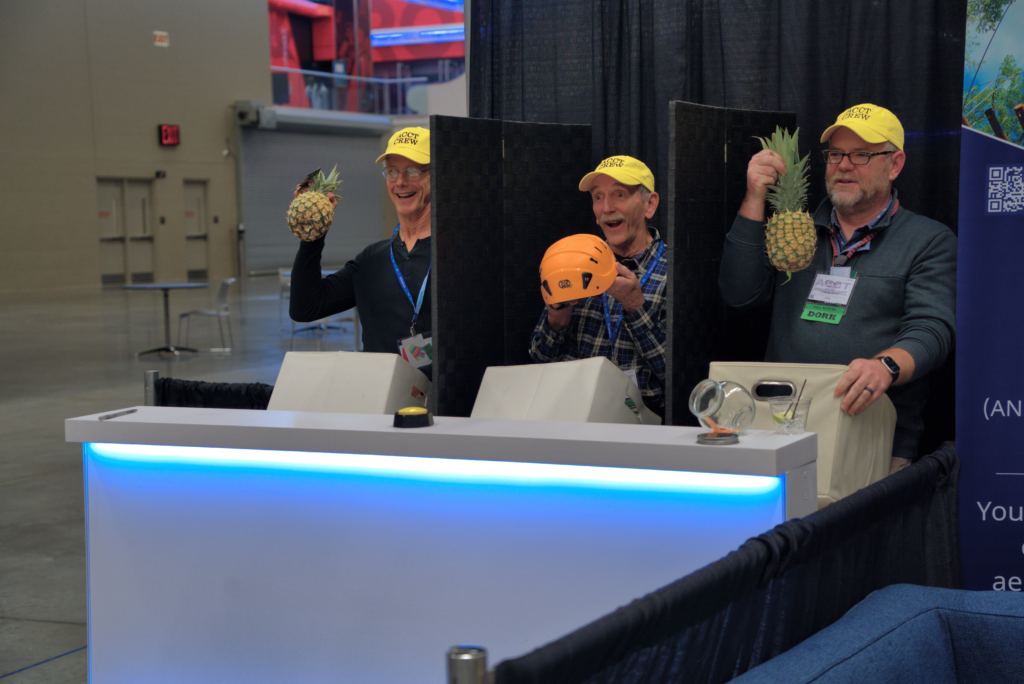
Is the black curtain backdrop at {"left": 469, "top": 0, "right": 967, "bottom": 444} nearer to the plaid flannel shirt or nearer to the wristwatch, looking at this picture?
the plaid flannel shirt

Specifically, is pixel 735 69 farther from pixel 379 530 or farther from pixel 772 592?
pixel 772 592

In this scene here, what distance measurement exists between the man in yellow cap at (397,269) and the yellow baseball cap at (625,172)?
542 millimetres

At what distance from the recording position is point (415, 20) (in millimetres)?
27422

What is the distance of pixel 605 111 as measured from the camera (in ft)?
11.9

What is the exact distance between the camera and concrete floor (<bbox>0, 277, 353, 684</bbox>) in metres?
3.56

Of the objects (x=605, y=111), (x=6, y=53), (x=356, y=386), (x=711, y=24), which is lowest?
(x=356, y=386)

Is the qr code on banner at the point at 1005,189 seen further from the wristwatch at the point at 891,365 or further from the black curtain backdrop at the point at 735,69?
the black curtain backdrop at the point at 735,69

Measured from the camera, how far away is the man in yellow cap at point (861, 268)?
8.25 feet

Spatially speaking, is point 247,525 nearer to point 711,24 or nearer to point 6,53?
point 711,24

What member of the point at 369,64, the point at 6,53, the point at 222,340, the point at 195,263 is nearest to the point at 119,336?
the point at 222,340

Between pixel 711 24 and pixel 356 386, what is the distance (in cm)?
179

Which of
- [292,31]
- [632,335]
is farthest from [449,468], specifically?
[292,31]

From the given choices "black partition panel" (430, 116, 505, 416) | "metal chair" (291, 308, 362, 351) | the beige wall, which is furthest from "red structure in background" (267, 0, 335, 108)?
"black partition panel" (430, 116, 505, 416)

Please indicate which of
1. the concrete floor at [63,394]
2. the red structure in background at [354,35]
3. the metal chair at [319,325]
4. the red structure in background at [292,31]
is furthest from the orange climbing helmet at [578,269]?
the red structure in background at [354,35]
